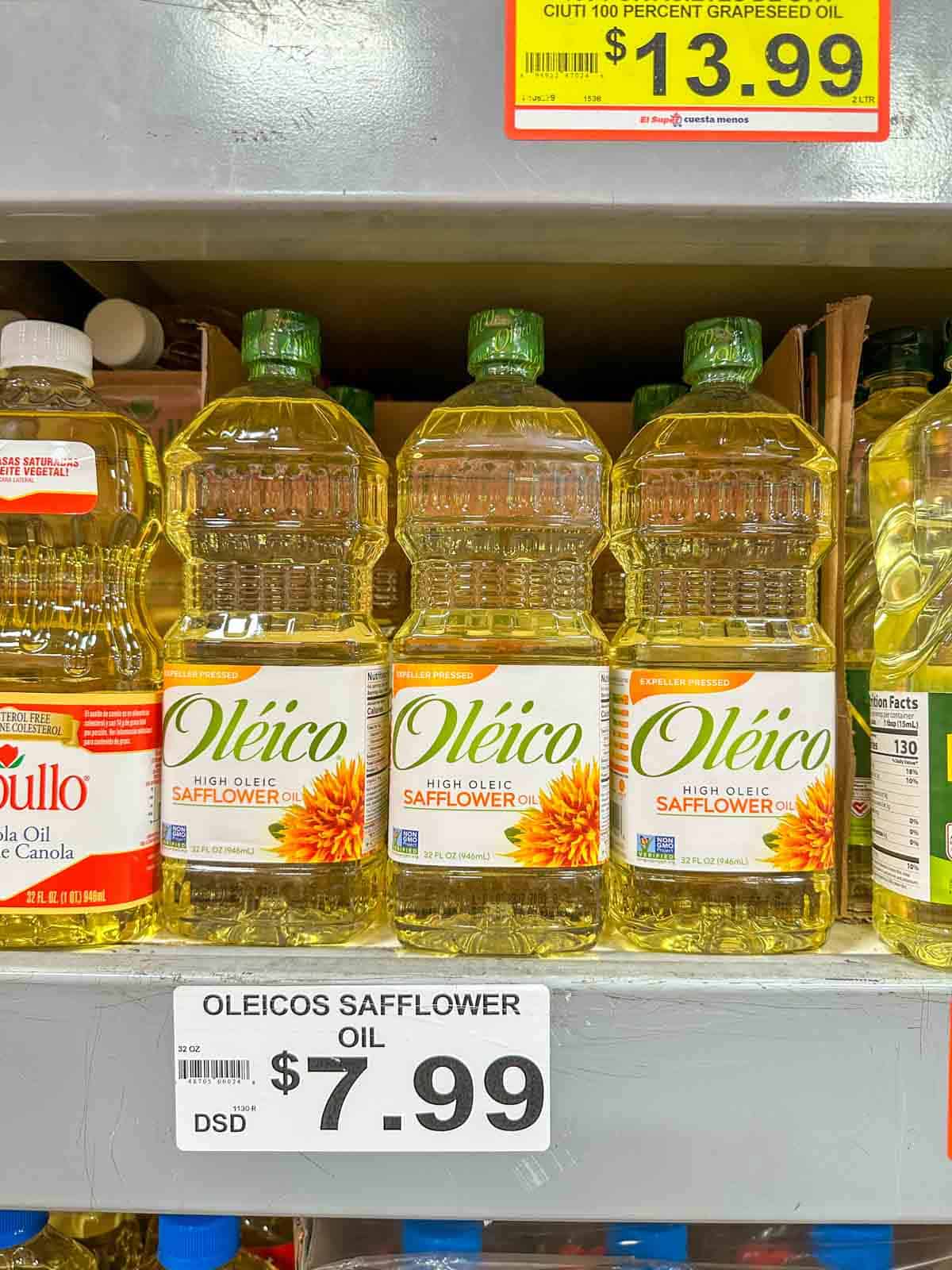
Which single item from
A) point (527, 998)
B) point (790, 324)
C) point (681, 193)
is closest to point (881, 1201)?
point (527, 998)

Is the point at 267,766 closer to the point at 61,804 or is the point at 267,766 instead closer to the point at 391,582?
the point at 61,804

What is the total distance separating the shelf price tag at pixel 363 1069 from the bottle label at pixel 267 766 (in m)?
0.14

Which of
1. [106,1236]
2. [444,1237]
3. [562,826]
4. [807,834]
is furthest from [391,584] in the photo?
[106,1236]

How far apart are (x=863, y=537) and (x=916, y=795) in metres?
0.35

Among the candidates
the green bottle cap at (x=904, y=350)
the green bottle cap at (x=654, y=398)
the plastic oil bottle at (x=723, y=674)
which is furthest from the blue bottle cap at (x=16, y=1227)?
the green bottle cap at (x=904, y=350)

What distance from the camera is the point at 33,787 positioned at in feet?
2.24

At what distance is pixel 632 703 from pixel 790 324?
1.95 ft

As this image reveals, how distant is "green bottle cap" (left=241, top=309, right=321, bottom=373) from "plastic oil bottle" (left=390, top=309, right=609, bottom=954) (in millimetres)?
141

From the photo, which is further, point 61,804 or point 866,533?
point 866,533

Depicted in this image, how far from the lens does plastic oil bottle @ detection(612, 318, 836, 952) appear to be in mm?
698

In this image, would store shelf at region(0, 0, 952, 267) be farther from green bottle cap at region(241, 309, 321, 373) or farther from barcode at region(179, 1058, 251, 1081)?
barcode at region(179, 1058, 251, 1081)

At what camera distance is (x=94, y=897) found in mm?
688

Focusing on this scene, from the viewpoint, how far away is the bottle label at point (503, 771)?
686 mm

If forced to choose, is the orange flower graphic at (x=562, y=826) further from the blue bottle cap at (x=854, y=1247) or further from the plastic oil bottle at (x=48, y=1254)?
the plastic oil bottle at (x=48, y=1254)
